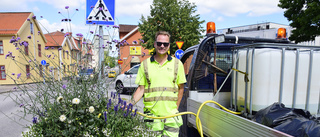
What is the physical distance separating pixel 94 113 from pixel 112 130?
0.79 ft

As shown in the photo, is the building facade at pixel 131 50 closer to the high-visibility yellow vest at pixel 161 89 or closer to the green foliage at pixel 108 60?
the green foliage at pixel 108 60

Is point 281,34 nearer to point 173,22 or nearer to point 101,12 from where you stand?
point 101,12

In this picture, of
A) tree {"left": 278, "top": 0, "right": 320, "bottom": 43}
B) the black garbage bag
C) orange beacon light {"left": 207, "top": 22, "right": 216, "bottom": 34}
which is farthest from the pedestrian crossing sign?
tree {"left": 278, "top": 0, "right": 320, "bottom": 43}

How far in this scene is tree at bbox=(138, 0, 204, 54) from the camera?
21938 millimetres

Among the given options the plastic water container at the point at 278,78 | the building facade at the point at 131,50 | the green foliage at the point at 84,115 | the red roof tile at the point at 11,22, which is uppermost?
the red roof tile at the point at 11,22

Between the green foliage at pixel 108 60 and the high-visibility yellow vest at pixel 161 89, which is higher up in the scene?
the green foliage at pixel 108 60

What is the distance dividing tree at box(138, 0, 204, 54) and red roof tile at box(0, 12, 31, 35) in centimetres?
1609

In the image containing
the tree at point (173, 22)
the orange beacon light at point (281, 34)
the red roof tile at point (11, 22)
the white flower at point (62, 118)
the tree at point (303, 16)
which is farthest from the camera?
the red roof tile at point (11, 22)

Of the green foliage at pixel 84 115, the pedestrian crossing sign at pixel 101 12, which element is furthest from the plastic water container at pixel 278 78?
the pedestrian crossing sign at pixel 101 12

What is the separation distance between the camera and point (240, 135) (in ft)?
6.02

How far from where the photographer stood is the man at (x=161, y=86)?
2321mm

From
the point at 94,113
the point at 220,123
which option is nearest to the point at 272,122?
the point at 220,123

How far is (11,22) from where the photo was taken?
89.8 feet

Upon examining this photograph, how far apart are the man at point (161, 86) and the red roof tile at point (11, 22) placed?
95.5 feet
